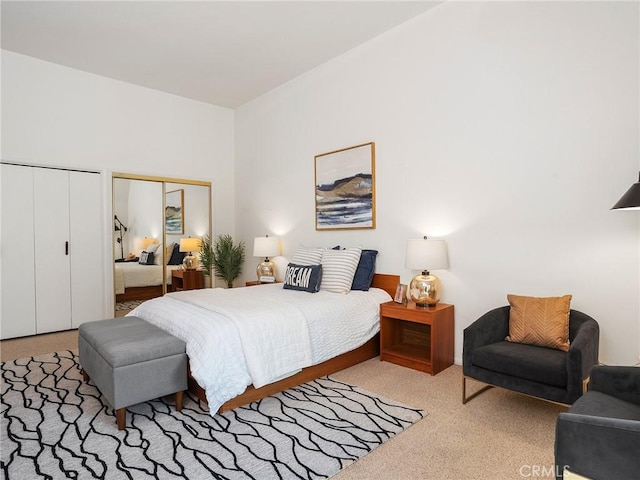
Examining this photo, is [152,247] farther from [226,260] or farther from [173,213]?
[226,260]

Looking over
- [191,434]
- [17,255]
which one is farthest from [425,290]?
[17,255]

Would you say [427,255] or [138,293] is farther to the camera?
[138,293]

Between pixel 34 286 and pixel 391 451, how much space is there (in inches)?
176

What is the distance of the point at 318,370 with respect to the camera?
10.1 feet

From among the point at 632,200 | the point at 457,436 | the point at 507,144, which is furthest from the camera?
the point at 507,144

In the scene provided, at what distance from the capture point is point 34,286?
4430 mm

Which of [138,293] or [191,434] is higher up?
[138,293]

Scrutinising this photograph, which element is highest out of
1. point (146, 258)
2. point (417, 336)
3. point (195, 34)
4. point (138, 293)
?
point (195, 34)

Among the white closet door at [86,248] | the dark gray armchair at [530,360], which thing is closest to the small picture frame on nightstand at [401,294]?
the dark gray armchair at [530,360]

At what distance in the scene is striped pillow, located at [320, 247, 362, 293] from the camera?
3.63 metres

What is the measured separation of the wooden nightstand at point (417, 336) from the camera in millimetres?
3123

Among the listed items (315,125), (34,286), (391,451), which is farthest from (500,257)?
(34,286)

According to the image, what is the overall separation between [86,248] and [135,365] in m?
3.16

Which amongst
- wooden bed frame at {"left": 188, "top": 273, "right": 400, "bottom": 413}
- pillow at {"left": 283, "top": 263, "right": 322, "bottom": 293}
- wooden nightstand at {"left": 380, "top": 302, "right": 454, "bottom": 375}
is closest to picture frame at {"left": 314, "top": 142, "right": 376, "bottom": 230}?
wooden bed frame at {"left": 188, "top": 273, "right": 400, "bottom": 413}
